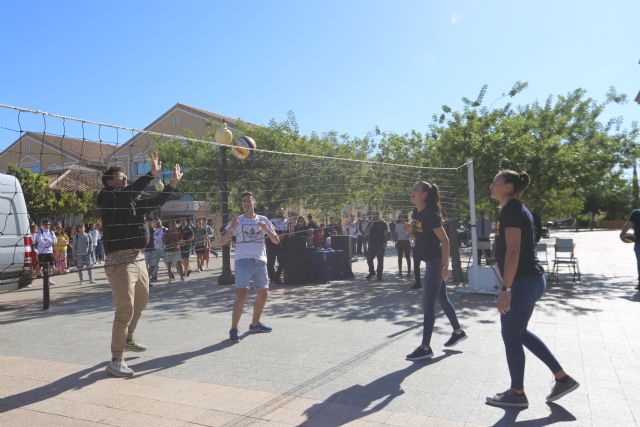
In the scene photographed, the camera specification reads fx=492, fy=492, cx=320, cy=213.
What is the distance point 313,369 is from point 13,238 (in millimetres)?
6711

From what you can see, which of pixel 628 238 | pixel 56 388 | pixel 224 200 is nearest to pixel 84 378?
pixel 56 388

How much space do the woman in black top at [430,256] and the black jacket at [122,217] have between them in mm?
2666

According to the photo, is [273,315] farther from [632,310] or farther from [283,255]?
[632,310]

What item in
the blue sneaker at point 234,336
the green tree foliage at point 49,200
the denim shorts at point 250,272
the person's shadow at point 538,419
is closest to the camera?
the person's shadow at point 538,419

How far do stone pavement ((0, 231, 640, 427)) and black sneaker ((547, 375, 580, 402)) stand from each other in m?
0.07

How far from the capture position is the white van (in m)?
8.37

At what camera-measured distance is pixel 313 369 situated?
15.4 feet

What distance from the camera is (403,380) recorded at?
14.3 ft

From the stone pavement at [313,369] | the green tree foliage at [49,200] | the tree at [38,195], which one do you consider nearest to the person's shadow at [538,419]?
the stone pavement at [313,369]

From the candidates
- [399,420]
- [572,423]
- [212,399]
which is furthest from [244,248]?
[572,423]

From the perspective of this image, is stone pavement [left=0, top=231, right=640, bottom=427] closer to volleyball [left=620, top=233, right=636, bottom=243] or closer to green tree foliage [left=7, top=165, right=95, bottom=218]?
volleyball [left=620, top=233, right=636, bottom=243]

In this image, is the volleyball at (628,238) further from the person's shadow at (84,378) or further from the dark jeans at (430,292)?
the person's shadow at (84,378)

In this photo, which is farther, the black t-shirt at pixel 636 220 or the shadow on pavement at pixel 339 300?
the black t-shirt at pixel 636 220

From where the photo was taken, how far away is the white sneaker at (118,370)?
4.52 meters
